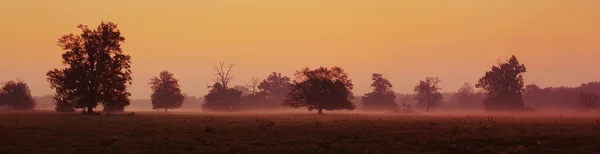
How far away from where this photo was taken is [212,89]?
525 feet

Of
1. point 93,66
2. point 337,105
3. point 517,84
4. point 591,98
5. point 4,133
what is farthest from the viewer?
point 517,84

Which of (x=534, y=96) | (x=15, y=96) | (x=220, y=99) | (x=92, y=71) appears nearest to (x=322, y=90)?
(x=92, y=71)

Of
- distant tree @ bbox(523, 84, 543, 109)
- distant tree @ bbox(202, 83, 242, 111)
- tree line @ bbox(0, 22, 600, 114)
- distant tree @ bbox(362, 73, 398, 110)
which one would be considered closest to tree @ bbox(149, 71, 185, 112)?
tree line @ bbox(0, 22, 600, 114)

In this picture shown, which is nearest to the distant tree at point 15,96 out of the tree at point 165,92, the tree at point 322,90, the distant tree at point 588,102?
the tree at point 165,92

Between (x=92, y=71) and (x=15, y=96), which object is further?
(x=15, y=96)

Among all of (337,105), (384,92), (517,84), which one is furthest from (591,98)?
(337,105)

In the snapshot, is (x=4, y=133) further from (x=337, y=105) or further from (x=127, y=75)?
(x=337, y=105)

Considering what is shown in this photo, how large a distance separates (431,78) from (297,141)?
159515mm

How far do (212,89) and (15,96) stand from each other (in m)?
60.1

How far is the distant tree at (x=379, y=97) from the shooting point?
182125 millimetres

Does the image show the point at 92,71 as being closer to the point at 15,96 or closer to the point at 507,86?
the point at 15,96

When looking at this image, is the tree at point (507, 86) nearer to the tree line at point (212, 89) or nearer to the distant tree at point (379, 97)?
the tree line at point (212, 89)

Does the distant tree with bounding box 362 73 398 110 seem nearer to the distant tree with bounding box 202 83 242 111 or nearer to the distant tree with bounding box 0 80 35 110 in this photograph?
the distant tree with bounding box 202 83 242 111

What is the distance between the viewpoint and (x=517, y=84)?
5842 inches
